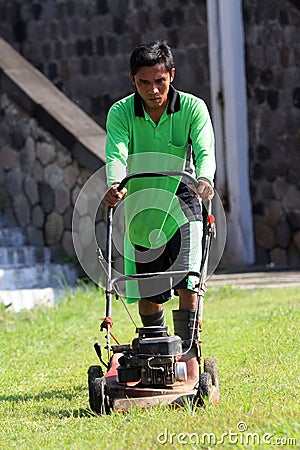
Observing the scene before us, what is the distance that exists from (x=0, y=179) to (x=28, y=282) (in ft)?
5.69

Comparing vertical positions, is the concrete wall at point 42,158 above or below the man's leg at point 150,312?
above

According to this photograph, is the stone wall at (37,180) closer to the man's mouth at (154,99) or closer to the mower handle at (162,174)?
the man's mouth at (154,99)

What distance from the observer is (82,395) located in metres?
A: 6.46

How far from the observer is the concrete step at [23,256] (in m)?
11.5

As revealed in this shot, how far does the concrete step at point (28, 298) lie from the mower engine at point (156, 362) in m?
4.59

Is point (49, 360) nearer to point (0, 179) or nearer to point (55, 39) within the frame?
point (0, 179)

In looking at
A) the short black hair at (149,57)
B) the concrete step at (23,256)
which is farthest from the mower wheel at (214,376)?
the concrete step at (23,256)

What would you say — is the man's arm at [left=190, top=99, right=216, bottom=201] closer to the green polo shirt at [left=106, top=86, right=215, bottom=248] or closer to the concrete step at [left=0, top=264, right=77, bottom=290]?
the green polo shirt at [left=106, top=86, right=215, bottom=248]

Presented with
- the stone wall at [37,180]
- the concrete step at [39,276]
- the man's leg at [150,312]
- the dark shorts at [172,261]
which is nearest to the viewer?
the dark shorts at [172,261]

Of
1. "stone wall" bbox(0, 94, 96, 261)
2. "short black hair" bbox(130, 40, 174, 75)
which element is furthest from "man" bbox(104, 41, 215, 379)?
"stone wall" bbox(0, 94, 96, 261)

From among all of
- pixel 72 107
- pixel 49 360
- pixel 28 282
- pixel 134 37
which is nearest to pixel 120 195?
pixel 49 360

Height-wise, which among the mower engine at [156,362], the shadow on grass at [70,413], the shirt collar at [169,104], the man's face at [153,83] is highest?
the man's face at [153,83]

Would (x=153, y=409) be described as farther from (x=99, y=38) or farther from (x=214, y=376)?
(x=99, y=38)

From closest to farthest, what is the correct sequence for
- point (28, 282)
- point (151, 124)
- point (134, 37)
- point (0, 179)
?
point (151, 124) < point (28, 282) < point (0, 179) < point (134, 37)
